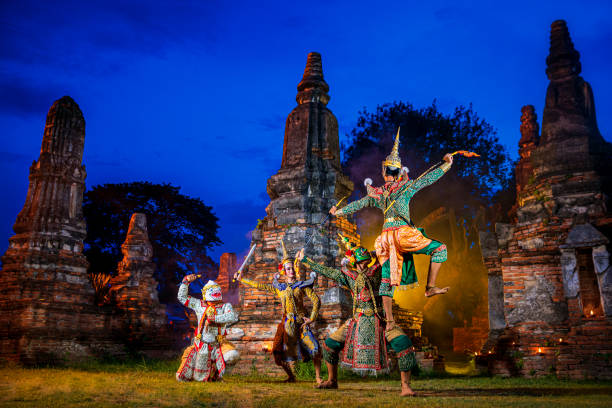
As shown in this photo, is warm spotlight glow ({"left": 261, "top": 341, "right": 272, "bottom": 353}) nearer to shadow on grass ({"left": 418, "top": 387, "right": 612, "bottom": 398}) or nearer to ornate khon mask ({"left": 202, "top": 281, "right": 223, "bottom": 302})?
ornate khon mask ({"left": 202, "top": 281, "right": 223, "bottom": 302})

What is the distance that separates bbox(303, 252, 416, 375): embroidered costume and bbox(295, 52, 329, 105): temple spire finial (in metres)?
7.28

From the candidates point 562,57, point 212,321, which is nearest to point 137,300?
point 212,321

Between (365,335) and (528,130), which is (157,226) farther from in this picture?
(365,335)

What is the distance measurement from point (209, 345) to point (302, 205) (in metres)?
4.84

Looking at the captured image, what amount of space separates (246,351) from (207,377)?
7.91 feet

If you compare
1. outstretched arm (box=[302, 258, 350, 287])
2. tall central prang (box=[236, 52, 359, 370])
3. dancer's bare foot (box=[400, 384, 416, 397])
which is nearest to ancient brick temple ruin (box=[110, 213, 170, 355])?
tall central prang (box=[236, 52, 359, 370])

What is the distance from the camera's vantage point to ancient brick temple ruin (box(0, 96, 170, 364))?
11.4 m

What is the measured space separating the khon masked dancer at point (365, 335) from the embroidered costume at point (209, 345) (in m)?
1.85

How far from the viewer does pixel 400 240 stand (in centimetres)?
594

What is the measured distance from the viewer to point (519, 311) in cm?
1041

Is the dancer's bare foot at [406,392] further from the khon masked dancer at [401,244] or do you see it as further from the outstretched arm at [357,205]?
the outstretched arm at [357,205]

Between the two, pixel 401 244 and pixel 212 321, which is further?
pixel 212 321

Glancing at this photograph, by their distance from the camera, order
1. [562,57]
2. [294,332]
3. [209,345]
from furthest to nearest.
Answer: [562,57]
[294,332]
[209,345]

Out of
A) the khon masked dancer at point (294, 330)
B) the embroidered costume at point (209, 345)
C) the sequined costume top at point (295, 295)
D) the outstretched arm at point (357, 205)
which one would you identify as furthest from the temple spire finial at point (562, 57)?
the embroidered costume at point (209, 345)
